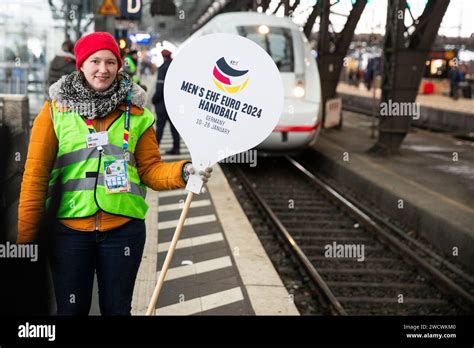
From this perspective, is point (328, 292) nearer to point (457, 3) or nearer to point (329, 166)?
point (457, 3)

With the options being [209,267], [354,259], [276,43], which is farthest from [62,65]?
[354,259]

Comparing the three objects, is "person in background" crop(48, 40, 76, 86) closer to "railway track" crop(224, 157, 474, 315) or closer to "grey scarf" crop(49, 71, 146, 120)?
"railway track" crop(224, 157, 474, 315)

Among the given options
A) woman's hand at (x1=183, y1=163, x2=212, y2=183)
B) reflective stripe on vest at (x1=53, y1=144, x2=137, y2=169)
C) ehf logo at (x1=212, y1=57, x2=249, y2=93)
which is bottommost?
woman's hand at (x1=183, y1=163, x2=212, y2=183)

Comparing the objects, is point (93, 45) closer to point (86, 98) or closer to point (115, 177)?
point (86, 98)

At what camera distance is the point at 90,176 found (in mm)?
3932

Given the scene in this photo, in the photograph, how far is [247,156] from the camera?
15047 mm

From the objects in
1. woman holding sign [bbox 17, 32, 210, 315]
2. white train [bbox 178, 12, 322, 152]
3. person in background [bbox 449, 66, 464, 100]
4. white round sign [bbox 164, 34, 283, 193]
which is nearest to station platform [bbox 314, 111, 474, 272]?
white train [bbox 178, 12, 322, 152]

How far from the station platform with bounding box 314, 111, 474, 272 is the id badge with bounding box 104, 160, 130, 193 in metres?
3.45

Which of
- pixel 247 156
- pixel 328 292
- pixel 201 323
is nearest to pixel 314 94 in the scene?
pixel 247 156

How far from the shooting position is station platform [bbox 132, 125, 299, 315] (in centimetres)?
605

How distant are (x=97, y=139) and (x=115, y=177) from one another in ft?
0.67

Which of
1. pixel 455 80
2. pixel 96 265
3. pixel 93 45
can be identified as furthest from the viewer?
pixel 455 80

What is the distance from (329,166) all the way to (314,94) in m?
2.32

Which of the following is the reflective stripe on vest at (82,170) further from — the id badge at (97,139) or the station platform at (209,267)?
the station platform at (209,267)
